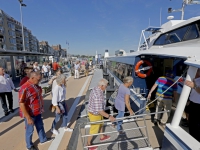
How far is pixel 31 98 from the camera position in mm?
2553

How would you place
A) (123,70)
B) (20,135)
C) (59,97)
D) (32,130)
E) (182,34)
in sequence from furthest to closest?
(123,70)
(182,34)
(20,135)
(59,97)
(32,130)

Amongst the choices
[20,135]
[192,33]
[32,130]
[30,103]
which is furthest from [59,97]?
[192,33]

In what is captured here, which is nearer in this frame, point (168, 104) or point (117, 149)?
point (117, 149)

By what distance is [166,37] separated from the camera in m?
5.16

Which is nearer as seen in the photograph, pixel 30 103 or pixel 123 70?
pixel 30 103

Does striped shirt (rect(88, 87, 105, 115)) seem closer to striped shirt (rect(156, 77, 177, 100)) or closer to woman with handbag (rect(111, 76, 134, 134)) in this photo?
woman with handbag (rect(111, 76, 134, 134))

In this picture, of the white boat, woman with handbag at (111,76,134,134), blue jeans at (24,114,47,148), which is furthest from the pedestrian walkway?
the white boat

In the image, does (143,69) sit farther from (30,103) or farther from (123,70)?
(30,103)

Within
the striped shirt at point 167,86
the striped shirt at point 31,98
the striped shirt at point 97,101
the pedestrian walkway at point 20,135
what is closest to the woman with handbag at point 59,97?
the pedestrian walkway at point 20,135

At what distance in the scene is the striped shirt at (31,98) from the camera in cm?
243

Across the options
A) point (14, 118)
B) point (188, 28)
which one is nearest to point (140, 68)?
point (188, 28)

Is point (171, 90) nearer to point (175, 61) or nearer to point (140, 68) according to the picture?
point (140, 68)

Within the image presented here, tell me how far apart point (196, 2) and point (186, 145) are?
9.91 m

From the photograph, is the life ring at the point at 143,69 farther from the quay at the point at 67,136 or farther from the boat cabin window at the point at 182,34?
the quay at the point at 67,136
